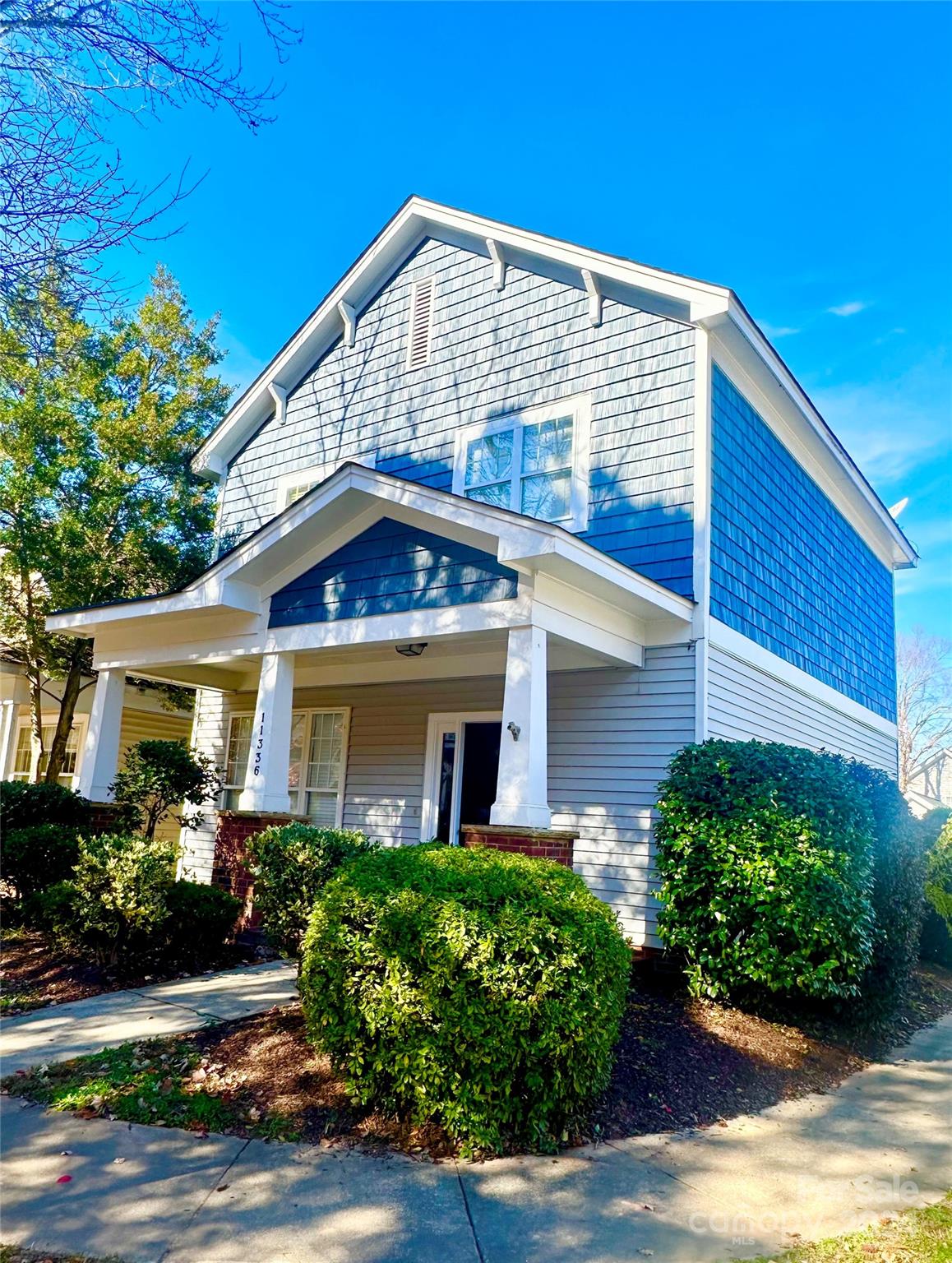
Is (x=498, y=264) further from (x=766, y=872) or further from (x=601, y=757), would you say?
(x=766, y=872)

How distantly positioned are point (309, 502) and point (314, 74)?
11.8 ft

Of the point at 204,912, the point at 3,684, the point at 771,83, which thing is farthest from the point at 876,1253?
the point at 3,684

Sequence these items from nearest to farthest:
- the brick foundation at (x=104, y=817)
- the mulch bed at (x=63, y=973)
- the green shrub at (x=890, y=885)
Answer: the mulch bed at (x=63, y=973), the green shrub at (x=890, y=885), the brick foundation at (x=104, y=817)

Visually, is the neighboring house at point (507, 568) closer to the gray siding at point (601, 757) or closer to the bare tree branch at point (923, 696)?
the gray siding at point (601, 757)

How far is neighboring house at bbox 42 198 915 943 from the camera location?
7.86 meters

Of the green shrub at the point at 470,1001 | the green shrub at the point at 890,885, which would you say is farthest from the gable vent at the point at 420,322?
the green shrub at the point at 470,1001

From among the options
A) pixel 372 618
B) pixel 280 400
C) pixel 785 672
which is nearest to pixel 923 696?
pixel 785 672

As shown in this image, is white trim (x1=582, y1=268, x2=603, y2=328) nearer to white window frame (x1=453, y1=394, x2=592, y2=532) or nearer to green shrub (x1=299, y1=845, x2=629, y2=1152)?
white window frame (x1=453, y1=394, x2=592, y2=532)

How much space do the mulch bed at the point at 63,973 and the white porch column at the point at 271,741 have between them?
1.50 m

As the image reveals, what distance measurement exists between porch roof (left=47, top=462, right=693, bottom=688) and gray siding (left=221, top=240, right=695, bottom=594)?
1.03 meters

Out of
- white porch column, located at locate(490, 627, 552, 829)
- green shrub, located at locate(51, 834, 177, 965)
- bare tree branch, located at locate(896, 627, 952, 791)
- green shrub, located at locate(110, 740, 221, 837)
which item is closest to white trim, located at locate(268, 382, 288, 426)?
green shrub, located at locate(110, 740, 221, 837)

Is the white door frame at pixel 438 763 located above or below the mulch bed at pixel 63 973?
above

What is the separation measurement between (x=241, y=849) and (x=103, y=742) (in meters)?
3.02

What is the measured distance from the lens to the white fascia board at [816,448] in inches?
350
